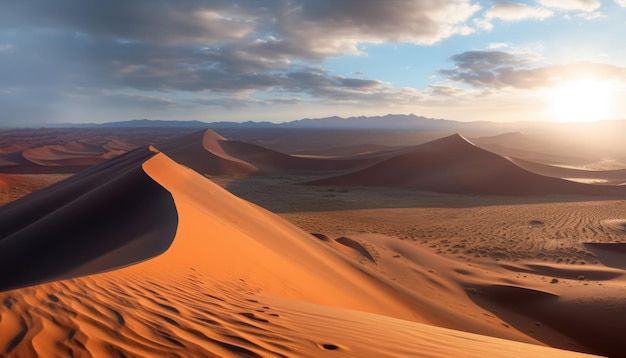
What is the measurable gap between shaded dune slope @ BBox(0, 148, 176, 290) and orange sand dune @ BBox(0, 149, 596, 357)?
4 cm

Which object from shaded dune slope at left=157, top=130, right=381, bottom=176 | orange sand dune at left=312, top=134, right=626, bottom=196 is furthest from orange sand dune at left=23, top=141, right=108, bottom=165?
orange sand dune at left=312, top=134, right=626, bottom=196

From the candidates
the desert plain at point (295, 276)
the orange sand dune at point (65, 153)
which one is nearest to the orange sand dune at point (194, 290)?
the desert plain at point (295, 276)

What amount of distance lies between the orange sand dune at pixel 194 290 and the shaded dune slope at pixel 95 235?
0.04 m

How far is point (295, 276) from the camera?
21.5 ft

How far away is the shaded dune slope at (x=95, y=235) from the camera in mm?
6074

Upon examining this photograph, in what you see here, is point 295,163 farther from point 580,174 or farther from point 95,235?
point 95,235

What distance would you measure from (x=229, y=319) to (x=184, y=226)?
4.01 meters

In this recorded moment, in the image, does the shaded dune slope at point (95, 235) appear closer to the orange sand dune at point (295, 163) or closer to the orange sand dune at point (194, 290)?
the orange sand dune at point (194, 290)

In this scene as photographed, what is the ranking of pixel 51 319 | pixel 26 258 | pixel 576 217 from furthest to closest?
1. pixel 576 217
2. pixel 26 258
3. pixel 51 319

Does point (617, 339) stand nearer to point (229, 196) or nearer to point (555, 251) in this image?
point (555, 251)

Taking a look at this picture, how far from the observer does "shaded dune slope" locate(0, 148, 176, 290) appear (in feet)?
19.9

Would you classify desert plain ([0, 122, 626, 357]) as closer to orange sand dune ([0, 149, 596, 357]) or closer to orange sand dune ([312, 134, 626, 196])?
orange sand dune ([0, 149, 596, 357])

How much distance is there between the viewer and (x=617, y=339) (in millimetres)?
7066

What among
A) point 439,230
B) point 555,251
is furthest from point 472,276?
point 439,230
